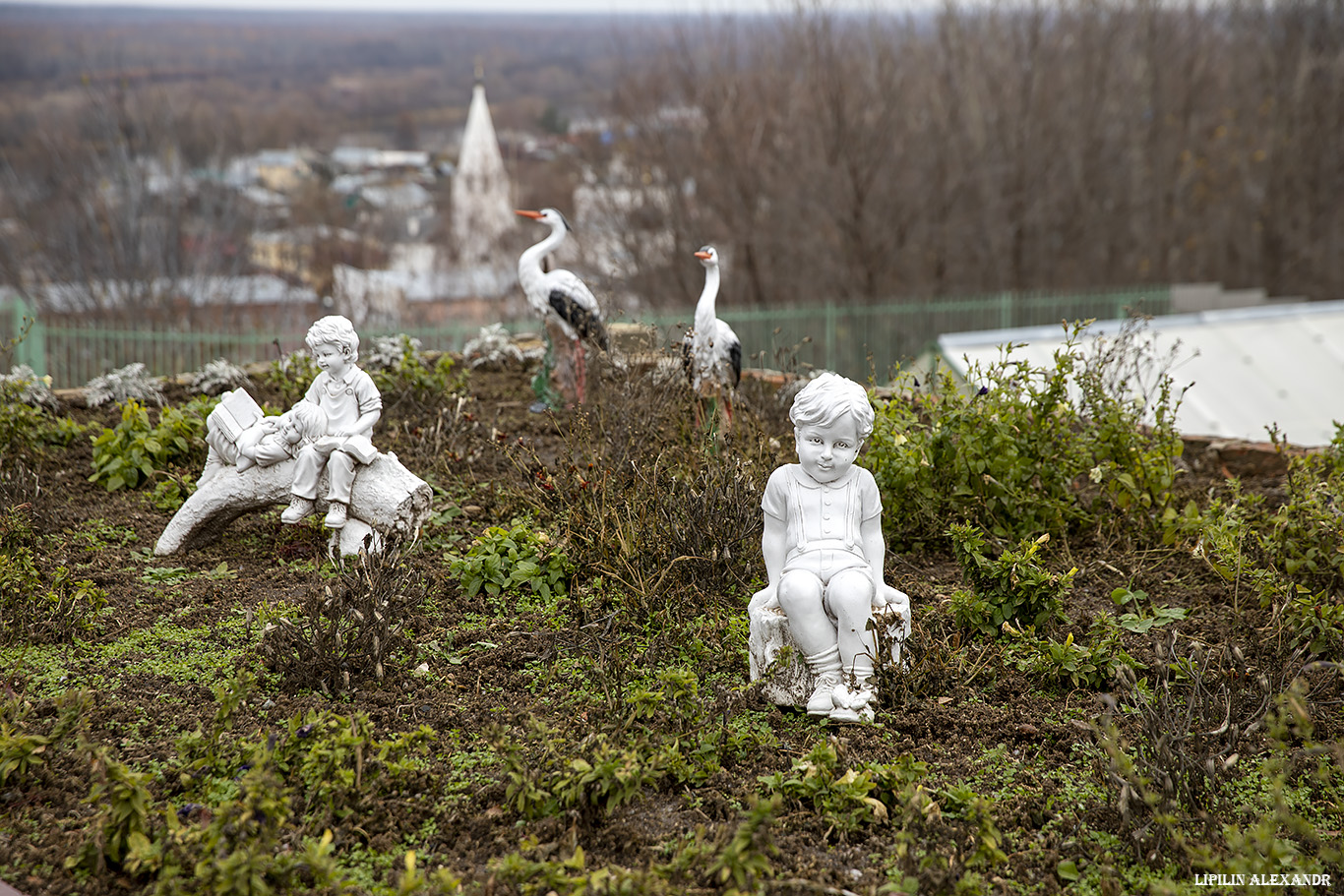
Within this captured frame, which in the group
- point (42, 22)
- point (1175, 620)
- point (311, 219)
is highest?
point (42, 22)

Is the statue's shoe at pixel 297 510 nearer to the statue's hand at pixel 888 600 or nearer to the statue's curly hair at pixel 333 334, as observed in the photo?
the statue's curly hair at pixel 333 334

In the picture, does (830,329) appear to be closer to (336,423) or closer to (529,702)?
(336,423)

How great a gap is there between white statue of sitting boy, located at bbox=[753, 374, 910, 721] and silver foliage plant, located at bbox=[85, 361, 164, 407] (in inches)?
237

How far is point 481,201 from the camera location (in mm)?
27516

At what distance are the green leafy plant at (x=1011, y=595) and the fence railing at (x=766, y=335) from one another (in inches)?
105

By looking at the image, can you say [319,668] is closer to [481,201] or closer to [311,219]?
[481,201]

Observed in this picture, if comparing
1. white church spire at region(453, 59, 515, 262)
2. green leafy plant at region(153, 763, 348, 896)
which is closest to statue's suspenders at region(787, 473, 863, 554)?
green leafy plant at region(153, 763, 348, 896)

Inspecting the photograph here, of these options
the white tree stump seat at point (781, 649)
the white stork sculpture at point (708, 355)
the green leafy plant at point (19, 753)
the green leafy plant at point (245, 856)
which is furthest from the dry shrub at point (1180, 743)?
the white stork sculpture at point (708, 355)

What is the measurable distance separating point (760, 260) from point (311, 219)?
1636 cm

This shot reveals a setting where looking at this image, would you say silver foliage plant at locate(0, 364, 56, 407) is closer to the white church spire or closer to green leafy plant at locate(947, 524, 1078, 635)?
green leafy plant at locate(947, 524, 1078, 635)

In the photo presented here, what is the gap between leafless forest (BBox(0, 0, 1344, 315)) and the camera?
18.0 meters

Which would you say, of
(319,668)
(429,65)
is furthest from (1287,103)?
(429,65)

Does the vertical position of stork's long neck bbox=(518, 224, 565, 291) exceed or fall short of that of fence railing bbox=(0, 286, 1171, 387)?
it exceeds it

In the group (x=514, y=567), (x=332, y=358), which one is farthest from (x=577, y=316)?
(x=514, y=567)
